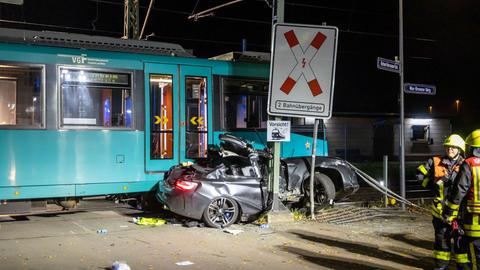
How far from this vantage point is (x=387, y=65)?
40.1 feet

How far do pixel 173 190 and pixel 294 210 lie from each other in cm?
299

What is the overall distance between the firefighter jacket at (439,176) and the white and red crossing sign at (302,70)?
10.7ft

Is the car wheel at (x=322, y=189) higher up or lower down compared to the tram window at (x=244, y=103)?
lower down

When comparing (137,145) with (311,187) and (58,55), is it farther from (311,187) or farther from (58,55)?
(311,187)

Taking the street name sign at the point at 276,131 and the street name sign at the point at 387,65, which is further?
the street name sign at the point at 387,65

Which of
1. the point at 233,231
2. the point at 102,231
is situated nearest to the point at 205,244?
the point at 233,231

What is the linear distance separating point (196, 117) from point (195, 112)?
0.11m

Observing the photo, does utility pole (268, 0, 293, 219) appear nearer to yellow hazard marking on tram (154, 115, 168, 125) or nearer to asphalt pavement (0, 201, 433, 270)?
asphalt pavement (0, 201, 433, 270)

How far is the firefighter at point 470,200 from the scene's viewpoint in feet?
19.0

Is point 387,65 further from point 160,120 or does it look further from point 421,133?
point 421,133

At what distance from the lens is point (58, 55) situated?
10258 millimetres

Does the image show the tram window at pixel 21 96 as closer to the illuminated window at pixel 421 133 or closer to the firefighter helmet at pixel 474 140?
the firefighter helmet at pixel 474 140

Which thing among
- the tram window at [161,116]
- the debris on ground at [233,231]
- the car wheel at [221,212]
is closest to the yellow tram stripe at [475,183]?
the debris on ground at [233,231]

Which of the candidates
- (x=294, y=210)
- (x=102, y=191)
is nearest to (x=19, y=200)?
(x=102, y=191)
